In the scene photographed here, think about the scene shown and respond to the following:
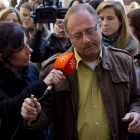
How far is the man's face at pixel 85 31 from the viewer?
5.64 ft

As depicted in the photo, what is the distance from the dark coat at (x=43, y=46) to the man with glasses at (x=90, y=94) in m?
0.83

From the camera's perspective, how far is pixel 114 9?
2.79 meters

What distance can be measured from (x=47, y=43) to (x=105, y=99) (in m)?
1.44

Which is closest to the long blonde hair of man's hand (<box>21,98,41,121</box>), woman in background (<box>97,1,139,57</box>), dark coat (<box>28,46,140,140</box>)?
woman in background (<box>97,1,139,57</box>)

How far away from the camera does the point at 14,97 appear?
66.2 inches

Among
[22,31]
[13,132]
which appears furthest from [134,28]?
[13,132]

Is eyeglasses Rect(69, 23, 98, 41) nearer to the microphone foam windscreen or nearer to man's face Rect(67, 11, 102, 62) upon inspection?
man's face Rect(67, 11, 102, 62)

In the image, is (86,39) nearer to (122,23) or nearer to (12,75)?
(12,75)

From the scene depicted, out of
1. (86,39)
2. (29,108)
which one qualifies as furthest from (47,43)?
(29,108)

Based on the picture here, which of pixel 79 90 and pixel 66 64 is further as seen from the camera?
pixel 79 90

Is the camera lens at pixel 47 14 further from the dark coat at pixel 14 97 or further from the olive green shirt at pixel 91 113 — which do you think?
the olive green shirt at pixel 91 113

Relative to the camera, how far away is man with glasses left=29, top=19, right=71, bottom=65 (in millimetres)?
2574

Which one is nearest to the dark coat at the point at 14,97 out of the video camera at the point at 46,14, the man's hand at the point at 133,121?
the man's hand at the point at 133,121

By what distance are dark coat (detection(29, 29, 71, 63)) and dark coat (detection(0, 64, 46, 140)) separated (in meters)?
0.63
